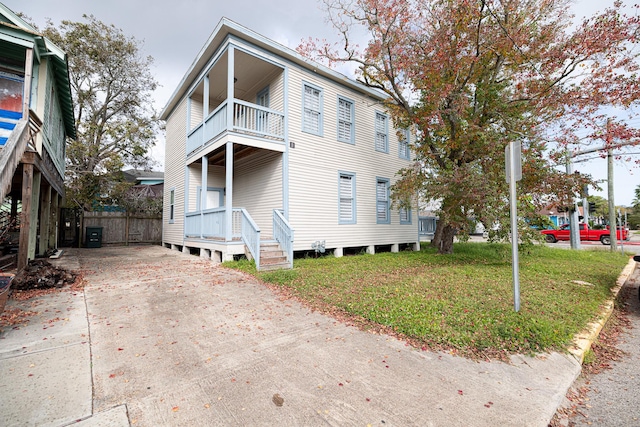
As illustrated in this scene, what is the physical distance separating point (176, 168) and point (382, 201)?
936 cm

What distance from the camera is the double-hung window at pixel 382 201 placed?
12.0m

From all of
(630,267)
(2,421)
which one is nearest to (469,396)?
(2,421)

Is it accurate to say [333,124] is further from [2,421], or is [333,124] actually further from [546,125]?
[2,421]

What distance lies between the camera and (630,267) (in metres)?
9.66

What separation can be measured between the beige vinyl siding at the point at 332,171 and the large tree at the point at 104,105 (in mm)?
12167

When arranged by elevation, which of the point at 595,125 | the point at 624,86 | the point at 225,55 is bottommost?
the point at 595,125

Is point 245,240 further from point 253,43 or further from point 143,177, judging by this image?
point 143,177

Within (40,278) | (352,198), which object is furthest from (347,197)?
(40,278)

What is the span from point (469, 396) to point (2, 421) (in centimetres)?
356

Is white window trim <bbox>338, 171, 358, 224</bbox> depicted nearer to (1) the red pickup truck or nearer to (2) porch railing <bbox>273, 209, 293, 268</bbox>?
(2) porch railing <bbox>273, 209, 293, 268</bbox>

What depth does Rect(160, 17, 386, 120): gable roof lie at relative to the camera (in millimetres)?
8427

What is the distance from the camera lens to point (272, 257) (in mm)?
7918

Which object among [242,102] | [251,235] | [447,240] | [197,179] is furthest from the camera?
[197,179]

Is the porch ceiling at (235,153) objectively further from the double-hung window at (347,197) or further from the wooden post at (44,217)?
the wooden post at (44,217)
